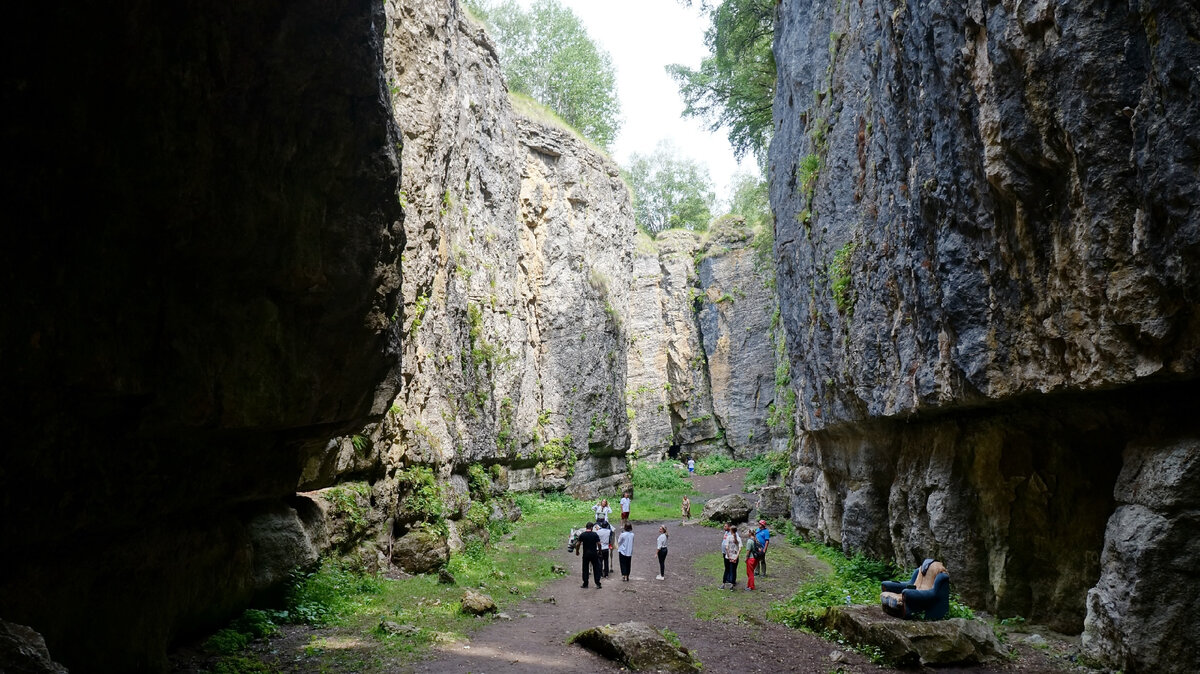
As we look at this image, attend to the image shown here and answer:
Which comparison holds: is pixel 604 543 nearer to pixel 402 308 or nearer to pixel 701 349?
pixel 402 308

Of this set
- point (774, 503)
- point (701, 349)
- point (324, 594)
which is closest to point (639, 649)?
point (324, 594)

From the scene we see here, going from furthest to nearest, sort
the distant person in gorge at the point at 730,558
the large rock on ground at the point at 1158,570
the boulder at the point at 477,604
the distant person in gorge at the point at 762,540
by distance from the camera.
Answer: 1. the distant person in gorge at the point at 762,540
2. the distant person in gorge at the point at 730,558
3. the boulder at the point at 477,604
4. the large rock on ground at the point at 1158,570

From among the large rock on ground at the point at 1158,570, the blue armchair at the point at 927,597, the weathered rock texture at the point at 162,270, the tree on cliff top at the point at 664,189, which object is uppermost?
the tree on cliff top at the point at 664,189

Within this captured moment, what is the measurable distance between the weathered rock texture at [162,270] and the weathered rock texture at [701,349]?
1721 inches

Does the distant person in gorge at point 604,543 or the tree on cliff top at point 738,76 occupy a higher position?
the tree on cliff top at point 738,76

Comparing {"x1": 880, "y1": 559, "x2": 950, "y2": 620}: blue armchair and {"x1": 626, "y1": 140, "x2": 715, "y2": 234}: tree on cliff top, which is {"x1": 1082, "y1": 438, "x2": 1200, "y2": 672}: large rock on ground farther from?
{"x1": 626, "y1": 140, "x2": 715, "y2": 234}: tree on cliff top

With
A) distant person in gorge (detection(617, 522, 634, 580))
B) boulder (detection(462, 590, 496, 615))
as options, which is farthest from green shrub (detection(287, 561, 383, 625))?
distant person in gorge (detection(617, 522, 634, 580))

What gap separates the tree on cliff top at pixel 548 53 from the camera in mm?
49469

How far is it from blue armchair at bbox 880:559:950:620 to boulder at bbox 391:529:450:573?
9.42 meters

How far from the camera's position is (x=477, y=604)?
12.1 meters

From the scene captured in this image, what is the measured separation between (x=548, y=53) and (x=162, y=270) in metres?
47.1

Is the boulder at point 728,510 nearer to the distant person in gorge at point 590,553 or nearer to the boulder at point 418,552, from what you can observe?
the distant person in gorge at point 590,553

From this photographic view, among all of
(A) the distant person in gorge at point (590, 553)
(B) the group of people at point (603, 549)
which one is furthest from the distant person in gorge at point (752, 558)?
(A) the distant person in gorge at point (590, 553)

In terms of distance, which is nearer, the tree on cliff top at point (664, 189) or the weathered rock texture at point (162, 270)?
the weathered rock texture at point (162, 270)
